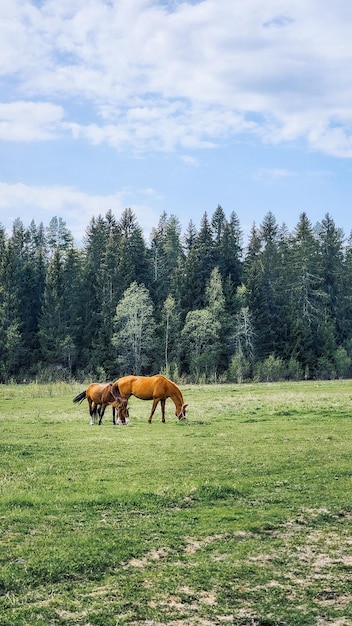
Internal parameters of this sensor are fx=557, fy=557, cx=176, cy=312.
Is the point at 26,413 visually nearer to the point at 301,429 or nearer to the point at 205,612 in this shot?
the point at 301,429

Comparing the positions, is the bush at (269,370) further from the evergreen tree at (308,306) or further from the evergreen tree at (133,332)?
the evergreen tree at (133,332)

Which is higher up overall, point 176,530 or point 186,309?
point 186,309

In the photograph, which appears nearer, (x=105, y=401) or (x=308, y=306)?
(x=105, y=401)

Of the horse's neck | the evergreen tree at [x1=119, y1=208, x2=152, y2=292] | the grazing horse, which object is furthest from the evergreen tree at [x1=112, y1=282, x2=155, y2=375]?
the horse's neck

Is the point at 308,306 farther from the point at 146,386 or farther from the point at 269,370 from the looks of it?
the point at 146,386

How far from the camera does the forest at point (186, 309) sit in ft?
211

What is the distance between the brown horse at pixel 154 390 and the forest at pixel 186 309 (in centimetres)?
3397

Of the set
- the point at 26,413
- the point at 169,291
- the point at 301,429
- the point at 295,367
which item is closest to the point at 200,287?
the point at 169,291

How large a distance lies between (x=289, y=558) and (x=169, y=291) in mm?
67868

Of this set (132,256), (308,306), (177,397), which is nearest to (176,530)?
(177,397)

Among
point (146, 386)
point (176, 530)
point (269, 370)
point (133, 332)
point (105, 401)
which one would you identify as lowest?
point (176, 530)

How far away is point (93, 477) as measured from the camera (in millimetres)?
11828

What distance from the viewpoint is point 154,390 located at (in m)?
22.9

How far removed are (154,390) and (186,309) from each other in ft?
158
